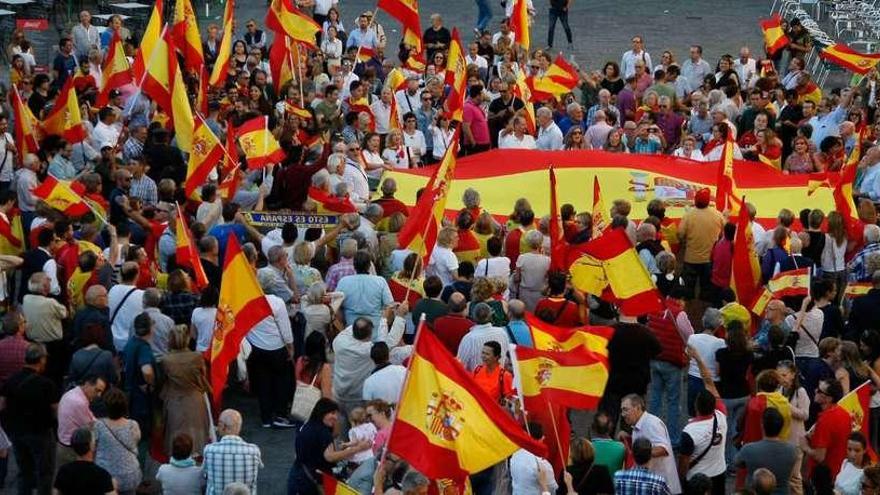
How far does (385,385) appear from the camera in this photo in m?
14.3

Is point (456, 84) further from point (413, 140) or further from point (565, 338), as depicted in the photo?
point (565, 338)

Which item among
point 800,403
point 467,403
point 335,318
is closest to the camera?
point 467,403

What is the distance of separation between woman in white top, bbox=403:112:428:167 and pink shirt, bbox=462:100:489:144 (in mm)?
877

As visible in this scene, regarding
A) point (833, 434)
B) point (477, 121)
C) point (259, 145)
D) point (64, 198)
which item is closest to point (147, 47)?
point (259, 145)

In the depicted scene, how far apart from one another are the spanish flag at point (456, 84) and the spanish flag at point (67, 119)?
4.90 meters

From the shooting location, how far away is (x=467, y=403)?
39.7 feet

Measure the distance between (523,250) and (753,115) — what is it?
753 centimetres

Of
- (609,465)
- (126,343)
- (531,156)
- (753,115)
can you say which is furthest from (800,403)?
(753,115)

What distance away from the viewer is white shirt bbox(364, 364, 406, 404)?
47.0 ft

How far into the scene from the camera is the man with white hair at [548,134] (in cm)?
2391

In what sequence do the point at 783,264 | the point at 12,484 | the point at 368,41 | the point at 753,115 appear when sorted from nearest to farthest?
the point at 12,484 < the point at 783,264 < the point at 753,115 < the point at 368,41

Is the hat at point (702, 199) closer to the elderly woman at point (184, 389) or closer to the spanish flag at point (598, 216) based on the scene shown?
the spanish flag at point (598, 216)

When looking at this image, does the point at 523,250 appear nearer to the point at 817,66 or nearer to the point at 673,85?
the point at 673,85

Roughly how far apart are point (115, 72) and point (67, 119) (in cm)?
173
